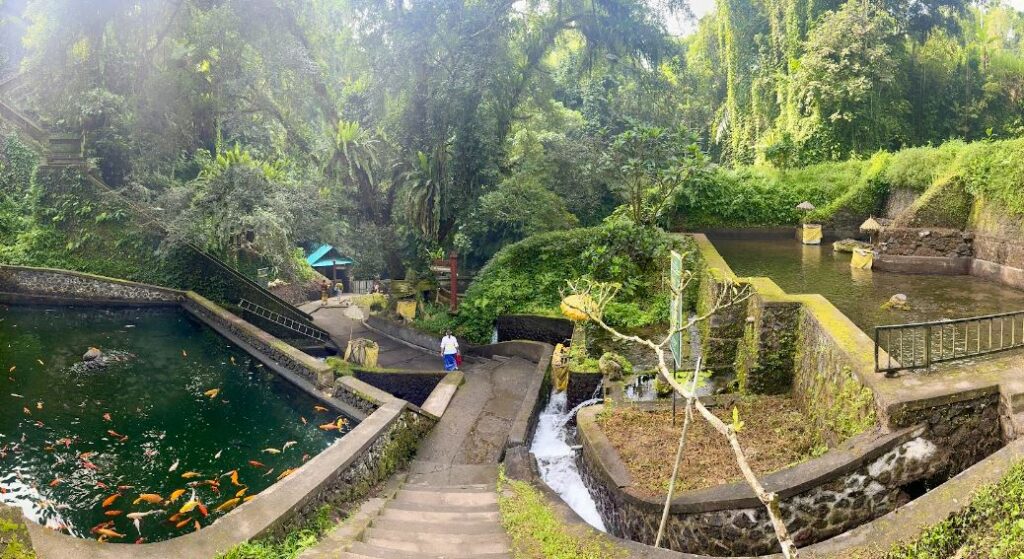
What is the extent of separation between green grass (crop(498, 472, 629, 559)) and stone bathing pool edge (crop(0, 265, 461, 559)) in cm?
204

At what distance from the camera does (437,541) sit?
7.08 meters

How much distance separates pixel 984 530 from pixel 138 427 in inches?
506

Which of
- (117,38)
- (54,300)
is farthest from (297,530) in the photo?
(117,38)

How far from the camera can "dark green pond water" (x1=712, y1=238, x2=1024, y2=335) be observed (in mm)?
10914

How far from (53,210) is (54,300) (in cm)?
442

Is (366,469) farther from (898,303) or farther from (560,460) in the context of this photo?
(898,303)

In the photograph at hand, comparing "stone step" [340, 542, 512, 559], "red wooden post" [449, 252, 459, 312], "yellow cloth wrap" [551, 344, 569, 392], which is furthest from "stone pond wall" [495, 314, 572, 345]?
"stone step" [340, 542, 512, 559]

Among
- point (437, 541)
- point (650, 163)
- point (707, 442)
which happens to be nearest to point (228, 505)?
point (437, 541)

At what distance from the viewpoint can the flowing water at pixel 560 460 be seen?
9.53 m

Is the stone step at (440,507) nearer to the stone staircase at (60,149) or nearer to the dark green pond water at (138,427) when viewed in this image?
the dark green pond water at (138,427)

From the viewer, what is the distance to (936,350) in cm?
739

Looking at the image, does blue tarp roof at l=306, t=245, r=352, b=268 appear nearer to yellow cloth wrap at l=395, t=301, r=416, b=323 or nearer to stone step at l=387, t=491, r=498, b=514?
yellow cloth wrap at l=395, t=301, r=416, b=323

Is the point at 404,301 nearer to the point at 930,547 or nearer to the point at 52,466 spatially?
the point at 52,466

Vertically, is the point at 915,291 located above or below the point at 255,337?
above
